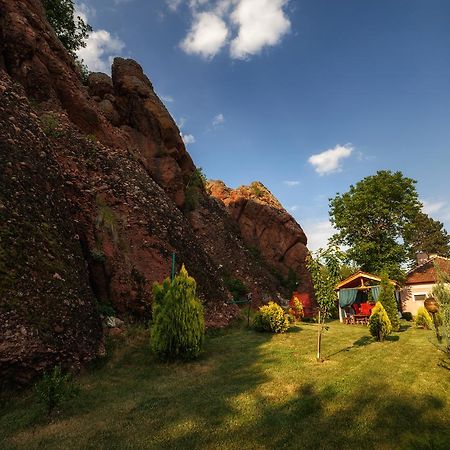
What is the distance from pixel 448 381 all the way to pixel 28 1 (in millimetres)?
29684

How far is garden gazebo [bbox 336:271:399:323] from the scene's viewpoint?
27.4m

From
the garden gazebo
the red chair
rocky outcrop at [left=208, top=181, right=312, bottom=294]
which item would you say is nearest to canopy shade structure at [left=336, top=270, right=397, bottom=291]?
the garden gazebo

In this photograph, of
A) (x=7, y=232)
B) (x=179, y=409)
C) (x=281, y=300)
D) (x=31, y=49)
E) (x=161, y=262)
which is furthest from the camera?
(x=281, y=300)

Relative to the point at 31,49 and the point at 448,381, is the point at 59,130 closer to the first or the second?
the point at 31,49

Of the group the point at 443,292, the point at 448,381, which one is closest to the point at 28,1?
the point at 443,292

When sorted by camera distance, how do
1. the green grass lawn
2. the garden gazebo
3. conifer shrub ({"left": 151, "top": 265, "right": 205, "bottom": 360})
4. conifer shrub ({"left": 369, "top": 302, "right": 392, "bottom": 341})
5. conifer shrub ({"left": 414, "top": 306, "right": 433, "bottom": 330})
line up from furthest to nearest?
the garden gazebo, conifer shrub ({"left": 414, "top": 306, "right": 433, "bottom": 330}), conifer shrub ({"left": 369, "top": 302, "right": 392, "bottom": 341}), conifer shrub ({"left": 151, "top": 265, "right": 205, "bottom": 360}), the green grass lawn

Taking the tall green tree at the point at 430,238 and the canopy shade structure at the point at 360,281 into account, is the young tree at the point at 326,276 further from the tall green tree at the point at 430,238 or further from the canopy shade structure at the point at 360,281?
the tall green tree at the point at 430,238

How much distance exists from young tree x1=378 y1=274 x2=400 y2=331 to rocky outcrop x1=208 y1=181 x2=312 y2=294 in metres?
16.6

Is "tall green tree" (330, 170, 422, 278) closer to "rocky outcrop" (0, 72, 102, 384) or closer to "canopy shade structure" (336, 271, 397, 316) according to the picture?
"canopy shade structure" (336, 271, 397, 316)

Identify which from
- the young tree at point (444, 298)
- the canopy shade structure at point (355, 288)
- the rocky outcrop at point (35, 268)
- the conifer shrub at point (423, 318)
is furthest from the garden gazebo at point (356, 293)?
the rocky outcrop at point (35, 268)

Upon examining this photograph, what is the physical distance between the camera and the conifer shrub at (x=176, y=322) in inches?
486

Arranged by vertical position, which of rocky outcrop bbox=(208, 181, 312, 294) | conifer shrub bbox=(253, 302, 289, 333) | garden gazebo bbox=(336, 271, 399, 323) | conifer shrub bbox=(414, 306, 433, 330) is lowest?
conifer shrub bbox=(253, 302, 289, 333)

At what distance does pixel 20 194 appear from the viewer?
1161 centimetres

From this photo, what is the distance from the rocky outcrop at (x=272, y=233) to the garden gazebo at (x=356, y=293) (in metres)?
8.91
